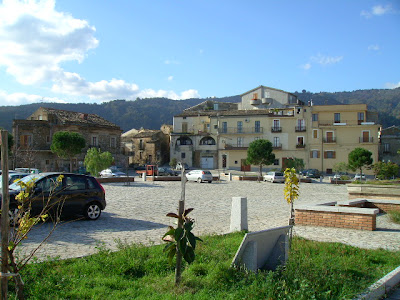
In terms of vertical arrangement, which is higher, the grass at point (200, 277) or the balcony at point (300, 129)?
the balcony at point (300, 129)

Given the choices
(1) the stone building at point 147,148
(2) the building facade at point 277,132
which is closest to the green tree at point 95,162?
(2) the building facade at point 277,132

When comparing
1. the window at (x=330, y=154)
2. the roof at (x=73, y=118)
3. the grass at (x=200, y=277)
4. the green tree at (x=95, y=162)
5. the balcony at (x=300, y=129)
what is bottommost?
the grass at (x=200, y=277)

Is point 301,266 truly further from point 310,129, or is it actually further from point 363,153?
point 310,129

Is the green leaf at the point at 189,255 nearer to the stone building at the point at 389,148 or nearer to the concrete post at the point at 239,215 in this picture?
the concrete post at the point at 239,215

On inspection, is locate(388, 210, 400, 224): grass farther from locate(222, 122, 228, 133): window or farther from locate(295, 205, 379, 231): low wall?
locate(222, 122, 228, 133): window

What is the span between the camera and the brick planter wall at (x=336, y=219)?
1004 cm

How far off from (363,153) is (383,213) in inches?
1099

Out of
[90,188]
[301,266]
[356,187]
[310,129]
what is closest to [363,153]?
[310,129]

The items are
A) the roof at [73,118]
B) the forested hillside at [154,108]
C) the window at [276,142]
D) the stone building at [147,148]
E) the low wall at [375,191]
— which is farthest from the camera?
the forested hillside at [154,108]

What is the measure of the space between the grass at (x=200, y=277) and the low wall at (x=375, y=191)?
8.95 metres

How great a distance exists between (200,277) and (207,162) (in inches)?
2166

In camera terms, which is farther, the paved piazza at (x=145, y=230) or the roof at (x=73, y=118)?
the roof at (x=73, y=118)

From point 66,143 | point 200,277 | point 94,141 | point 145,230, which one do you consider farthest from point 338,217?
point 94,141

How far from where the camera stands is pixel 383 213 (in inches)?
530
